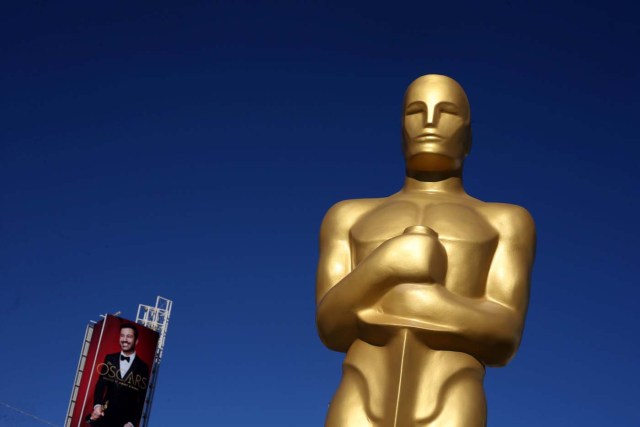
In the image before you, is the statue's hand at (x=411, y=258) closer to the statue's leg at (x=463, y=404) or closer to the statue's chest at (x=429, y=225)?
the statue's chest at (x=429, y=225)

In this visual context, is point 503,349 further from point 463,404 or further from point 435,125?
point 435,125

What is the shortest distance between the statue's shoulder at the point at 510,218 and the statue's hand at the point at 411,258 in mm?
1012

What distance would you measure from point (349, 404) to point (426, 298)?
1048 mm

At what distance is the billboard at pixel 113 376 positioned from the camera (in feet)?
A: 118

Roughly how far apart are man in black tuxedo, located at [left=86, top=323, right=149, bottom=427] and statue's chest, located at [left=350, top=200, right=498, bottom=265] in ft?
101

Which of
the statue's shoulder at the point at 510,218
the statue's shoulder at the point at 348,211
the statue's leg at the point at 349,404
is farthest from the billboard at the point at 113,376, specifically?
the statue's shoulder at the point at 510,218

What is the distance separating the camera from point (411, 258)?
6688mm

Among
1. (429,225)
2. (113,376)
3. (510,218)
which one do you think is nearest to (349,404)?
(429,225)

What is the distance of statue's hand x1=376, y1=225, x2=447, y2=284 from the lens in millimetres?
6684

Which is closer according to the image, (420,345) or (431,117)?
(420,345)

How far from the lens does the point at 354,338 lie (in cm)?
706

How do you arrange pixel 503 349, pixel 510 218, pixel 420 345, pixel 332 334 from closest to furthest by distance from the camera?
pixel 420 345 < pixel 503 349 < pixel 332 334 < pixel 510 218

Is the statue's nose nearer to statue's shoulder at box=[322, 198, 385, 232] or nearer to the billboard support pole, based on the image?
statue's shoulder at box=[322, 198, 385, 232]

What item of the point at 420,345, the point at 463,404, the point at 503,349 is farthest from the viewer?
the point at 503,349
